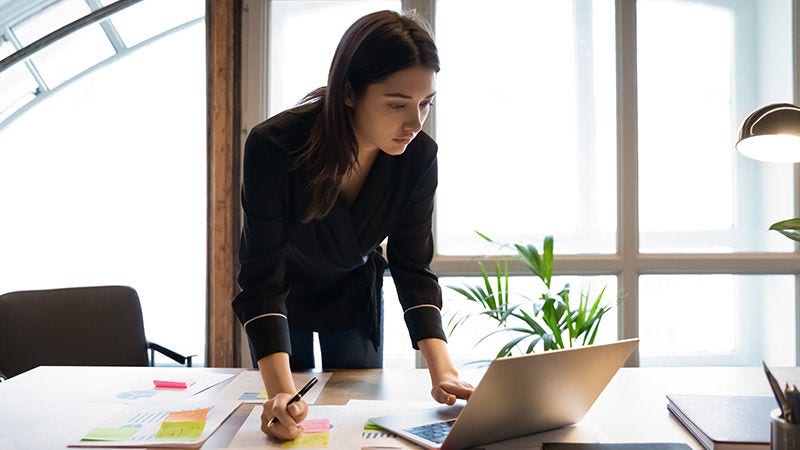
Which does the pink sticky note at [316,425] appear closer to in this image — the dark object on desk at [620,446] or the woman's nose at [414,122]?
the dark object on desk at [620,446]

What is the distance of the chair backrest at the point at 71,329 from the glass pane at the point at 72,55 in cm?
168

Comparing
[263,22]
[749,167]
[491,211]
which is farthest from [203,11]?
[749,167]

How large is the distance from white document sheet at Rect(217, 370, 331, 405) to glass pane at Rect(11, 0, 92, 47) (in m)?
2.87

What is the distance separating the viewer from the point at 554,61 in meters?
3.50

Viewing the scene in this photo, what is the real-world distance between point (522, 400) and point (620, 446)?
161 millimetres

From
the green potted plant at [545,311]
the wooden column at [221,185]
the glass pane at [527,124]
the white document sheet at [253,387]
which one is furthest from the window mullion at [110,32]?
the white document sheet at [253,387]

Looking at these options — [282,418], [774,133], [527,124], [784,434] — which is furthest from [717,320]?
[282,418]

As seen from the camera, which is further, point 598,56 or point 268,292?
point 598,56

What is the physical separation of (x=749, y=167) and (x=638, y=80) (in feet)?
2.35

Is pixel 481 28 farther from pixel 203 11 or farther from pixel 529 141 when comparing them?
pixel 203 11

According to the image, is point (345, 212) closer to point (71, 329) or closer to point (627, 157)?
Result: point (71, 329)

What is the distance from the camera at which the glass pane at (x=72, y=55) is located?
143 inches

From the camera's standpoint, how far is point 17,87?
368 cm

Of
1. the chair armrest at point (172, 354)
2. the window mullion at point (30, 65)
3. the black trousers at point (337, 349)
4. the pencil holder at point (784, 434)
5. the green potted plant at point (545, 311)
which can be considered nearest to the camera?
the pencil holder at point (784, 434)
